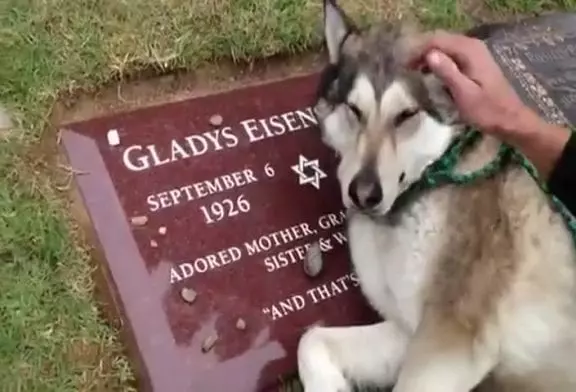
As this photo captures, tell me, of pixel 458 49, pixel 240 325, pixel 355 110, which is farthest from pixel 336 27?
pixel 240 325

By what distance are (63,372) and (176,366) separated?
229mm

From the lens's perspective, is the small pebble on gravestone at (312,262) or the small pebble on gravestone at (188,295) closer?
the small pebble on gravestone at (188,295)

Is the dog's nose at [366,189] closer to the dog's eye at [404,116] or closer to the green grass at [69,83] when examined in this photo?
the dog's eye at [404,116]

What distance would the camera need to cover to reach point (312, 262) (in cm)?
247

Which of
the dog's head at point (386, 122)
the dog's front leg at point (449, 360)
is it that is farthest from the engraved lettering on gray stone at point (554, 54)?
the dog's front leg at point (449, 360)

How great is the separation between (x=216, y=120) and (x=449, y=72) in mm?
711

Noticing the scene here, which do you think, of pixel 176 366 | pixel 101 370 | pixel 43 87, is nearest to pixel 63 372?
pixel 101 370

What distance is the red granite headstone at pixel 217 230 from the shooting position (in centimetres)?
231

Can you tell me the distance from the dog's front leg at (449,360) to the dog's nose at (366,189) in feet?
0.90

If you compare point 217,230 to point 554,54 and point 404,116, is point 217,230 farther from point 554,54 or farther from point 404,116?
point 554,54

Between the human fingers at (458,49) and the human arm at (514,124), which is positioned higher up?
the human fingers at (458,49)

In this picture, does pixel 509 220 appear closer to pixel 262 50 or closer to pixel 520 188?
pixel 520 188

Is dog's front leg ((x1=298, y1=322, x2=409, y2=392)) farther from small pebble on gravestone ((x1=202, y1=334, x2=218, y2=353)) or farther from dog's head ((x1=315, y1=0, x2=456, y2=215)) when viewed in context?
dog's head ((x1=315, y1=0, x2=456, y2=215))

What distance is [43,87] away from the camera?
2.56 metres
